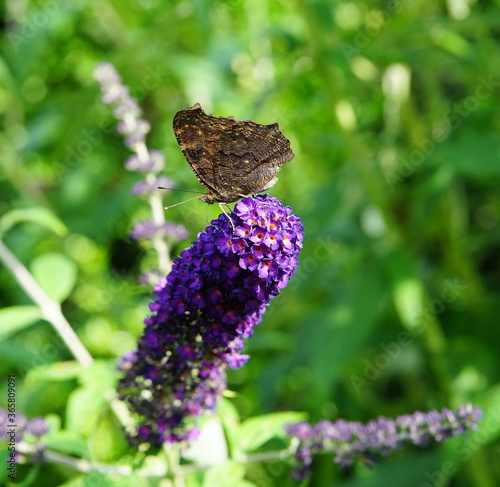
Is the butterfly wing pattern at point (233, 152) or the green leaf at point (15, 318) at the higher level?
the butterfly wing pattern at point (233, 152)

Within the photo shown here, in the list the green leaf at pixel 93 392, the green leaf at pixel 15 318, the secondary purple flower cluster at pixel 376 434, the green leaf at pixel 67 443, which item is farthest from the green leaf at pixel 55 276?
the secondary purple flower cluster at pixel 376 434

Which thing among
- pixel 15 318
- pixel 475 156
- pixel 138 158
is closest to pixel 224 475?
pixel 15 318

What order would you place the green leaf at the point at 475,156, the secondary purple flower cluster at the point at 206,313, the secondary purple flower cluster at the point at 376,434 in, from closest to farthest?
the secondary purple flower cluster at the point at 206,313
the secondary purple flower cluster at the point at 376,434
the green leaf at the point at 475,156

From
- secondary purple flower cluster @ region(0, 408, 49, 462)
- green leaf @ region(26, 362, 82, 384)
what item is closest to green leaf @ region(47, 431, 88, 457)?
secondary purple flower cluster @ region(0, 408, 49, 462)

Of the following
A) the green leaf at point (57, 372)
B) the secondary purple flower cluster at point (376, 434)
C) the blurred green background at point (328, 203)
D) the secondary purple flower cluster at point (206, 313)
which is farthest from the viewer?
the blurred green background at point (328, 203)

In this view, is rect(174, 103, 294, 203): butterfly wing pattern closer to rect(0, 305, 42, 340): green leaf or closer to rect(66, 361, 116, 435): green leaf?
rect(66, 361, 116, 435): green leaf

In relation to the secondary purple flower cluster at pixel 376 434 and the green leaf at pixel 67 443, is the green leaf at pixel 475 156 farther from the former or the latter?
the green leaf at pixel 67 443
